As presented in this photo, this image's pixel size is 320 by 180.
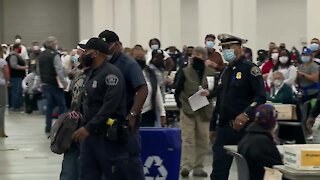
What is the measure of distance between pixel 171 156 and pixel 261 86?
1486 mm

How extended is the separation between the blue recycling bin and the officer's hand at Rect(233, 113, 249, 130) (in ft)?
3.50

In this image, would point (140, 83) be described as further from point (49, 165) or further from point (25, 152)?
point (25, 152)

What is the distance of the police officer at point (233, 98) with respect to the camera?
29.9 feet

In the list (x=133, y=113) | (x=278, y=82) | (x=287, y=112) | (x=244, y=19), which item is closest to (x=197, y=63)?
(x=287, y=112)

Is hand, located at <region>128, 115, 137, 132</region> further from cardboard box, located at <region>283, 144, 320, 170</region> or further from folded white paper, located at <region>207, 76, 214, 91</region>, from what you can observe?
folded white paper, located at <region>207, 76, 214, 91</region>

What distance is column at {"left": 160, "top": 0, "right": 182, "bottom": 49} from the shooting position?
32438 millimetres

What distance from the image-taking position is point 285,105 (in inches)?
562

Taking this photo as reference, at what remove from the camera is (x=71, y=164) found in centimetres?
923

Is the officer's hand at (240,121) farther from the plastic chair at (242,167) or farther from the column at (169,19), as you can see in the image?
the column at (169,19)

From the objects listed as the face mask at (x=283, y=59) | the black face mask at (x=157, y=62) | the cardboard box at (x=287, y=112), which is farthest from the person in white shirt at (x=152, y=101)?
the face mask at (x=283, y=59)

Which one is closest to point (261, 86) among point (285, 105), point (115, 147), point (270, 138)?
point (270, 138)

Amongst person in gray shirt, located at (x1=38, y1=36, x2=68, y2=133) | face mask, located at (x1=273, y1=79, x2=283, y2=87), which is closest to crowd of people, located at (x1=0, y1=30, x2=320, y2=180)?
face mask, located at (x1=273, y1=79, x2=283, y2=87)

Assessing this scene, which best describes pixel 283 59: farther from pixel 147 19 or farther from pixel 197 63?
pixel 147 19

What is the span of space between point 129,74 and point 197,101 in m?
4.15
